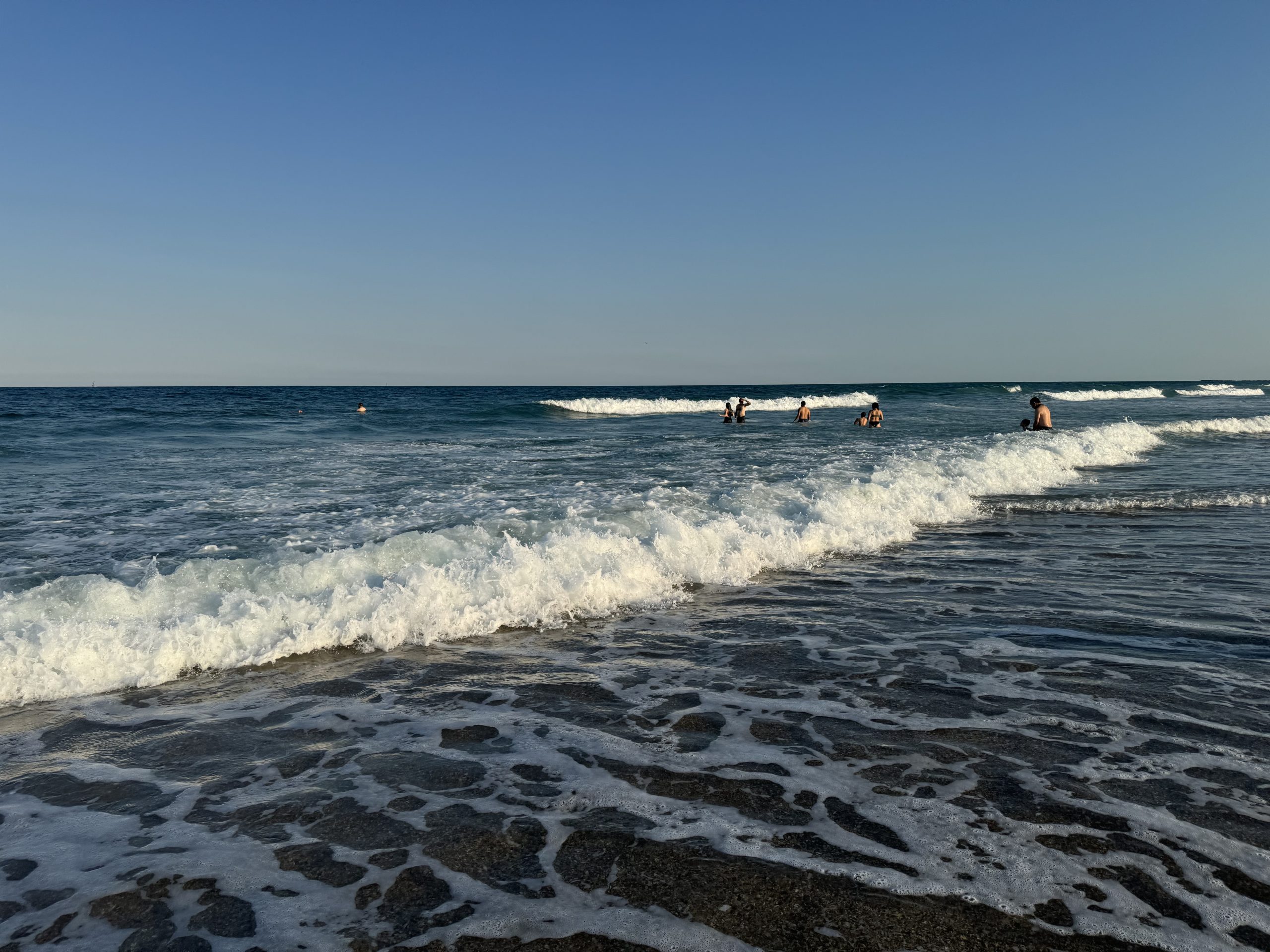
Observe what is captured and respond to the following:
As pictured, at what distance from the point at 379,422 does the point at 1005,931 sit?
37.2 metres

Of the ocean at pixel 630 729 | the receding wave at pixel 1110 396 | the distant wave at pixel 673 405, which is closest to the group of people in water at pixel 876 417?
the distant wave at pixel 673 405

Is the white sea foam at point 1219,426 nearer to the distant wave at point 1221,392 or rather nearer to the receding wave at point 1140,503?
the receding wave at point 1140,503

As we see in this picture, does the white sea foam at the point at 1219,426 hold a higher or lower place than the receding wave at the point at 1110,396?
lower

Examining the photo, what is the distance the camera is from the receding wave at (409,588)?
5.55 m

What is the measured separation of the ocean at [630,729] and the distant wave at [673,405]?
143ft

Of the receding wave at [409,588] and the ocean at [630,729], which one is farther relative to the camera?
the receding wave at [409,588]

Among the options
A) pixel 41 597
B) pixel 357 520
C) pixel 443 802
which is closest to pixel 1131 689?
pixel 443 802

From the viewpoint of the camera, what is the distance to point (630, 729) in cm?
447

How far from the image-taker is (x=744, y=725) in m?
4.48

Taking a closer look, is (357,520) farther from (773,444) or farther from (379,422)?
(379,422)

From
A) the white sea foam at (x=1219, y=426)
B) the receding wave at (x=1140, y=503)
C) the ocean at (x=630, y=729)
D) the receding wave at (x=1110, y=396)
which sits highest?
the receding wave at (x=1110, y=396)

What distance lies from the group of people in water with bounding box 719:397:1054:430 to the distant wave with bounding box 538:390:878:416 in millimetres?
14173

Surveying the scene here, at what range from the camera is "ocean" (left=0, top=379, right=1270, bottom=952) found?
9.34 feet

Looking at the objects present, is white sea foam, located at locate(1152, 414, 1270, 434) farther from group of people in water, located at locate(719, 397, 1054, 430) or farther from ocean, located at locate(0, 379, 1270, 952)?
ocean, located at locate(0, 379, 1270, 952)
